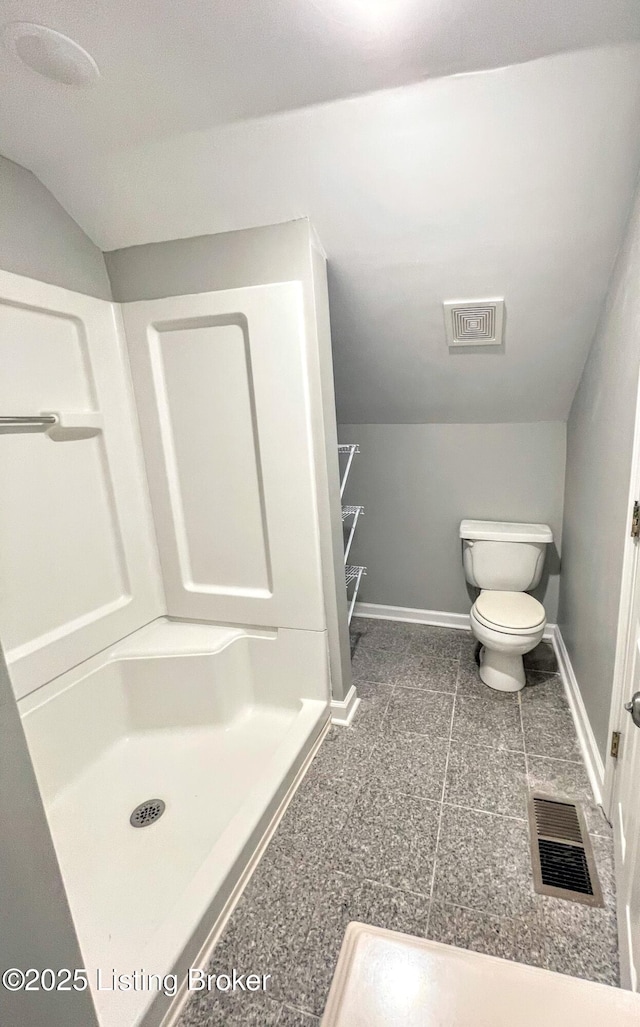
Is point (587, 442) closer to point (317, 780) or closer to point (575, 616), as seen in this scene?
point (575, 616)

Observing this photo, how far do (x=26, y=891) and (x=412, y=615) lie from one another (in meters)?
2.58

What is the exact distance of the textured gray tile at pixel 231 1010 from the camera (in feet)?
3.60

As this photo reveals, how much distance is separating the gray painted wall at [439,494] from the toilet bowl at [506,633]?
47cm

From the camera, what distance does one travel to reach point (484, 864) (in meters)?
1.44

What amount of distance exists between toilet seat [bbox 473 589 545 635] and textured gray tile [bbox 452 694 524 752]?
36 cm

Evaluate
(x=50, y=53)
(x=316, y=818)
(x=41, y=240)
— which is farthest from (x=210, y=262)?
(x=316, y=818)

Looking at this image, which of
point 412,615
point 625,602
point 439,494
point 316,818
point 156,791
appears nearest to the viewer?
point 625,602

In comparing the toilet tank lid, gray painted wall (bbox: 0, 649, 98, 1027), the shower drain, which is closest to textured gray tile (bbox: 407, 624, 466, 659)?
the toilet tank lid

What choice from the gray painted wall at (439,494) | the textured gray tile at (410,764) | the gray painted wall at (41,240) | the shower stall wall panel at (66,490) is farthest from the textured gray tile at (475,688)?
the gray painted wall at (41,240)

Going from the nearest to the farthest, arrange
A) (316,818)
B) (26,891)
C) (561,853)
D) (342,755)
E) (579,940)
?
(26,891), (579,940), (561,853), (316,818), (342,755)

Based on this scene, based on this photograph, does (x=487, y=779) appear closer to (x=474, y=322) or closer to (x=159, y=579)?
(x=159, y=579)

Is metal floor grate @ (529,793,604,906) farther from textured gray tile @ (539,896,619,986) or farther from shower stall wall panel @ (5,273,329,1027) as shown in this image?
shower stall wall panel @ (5,273,329,1027)

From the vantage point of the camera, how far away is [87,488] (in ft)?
6.06

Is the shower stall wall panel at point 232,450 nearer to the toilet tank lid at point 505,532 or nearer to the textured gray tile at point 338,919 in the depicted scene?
the textured gray tile at point 338,919
